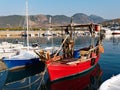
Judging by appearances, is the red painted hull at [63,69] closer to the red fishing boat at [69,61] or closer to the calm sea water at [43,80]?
the red fishing boat at [69,61]

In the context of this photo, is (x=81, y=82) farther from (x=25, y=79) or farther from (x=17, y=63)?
(x=17, y=63)

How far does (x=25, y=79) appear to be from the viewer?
31875 mm

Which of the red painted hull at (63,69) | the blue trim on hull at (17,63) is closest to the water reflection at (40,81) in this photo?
the red painted hull at (63,69)

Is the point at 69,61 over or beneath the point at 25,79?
over

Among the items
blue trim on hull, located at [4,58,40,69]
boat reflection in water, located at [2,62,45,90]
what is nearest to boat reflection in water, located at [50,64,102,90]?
boat reflection in water, located at [2,62,45,90]

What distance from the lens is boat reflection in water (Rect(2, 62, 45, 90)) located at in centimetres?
2819

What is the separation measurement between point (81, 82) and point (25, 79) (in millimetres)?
5921

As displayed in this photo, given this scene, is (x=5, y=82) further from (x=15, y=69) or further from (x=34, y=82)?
(x=15, y=69)

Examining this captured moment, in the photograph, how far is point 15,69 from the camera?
36844 millimetres

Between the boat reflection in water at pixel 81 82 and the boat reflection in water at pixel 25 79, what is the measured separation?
198 cm

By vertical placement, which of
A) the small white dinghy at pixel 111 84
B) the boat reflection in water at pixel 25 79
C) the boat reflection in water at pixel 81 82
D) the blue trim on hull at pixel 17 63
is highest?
the small white dinghy at pixel 111 84

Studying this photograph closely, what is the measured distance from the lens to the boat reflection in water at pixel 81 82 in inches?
1080

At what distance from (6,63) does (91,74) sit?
10032 millimetres

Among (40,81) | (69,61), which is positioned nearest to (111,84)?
(40,81)
